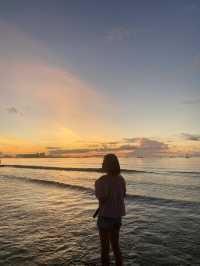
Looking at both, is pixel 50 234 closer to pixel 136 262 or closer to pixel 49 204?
pixel 136 262

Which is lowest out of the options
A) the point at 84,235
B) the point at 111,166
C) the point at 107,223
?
the point at 84,235

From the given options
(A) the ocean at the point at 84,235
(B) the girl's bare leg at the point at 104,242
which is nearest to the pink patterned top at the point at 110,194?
(B) the girl's bare leg at the point at 104,242

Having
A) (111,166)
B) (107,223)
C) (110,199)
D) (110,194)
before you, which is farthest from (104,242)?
(111,166)

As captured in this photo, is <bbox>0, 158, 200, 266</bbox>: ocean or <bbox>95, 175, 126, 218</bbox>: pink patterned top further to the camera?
<bbox>0, 158, 200, 266</bbox>: ocean

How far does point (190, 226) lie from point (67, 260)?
616 centimetres

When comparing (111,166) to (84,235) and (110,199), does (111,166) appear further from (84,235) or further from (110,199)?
(84,235)

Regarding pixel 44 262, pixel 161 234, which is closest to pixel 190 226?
pixel 161 234

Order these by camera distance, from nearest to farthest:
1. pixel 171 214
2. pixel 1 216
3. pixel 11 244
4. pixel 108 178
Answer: pixel 108 178 → pixel 11 244 → pixel 1 216 → pixel 171 214

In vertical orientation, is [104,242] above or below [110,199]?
below

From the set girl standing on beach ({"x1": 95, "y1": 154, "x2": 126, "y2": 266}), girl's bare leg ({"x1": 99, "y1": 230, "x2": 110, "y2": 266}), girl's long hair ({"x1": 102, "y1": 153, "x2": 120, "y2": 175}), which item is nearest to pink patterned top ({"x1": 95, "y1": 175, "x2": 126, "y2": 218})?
girl standing on beach ({"x1": 95, "y1": 154, "x2": 126, "y2": 266})

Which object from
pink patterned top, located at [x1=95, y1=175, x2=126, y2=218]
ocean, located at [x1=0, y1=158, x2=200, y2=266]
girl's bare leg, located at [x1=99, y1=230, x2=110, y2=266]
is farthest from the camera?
ocean, located at [x1=0, y1=158, x2=200, y2=266]

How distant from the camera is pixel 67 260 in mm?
7207

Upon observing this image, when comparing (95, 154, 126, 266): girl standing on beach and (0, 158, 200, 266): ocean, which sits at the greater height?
(95, 154, 126, 266): girl standing on beach

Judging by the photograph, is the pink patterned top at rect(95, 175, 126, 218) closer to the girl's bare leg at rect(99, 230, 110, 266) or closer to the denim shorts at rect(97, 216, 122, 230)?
the denim shorts at rect(97, 216, 122, 230)
